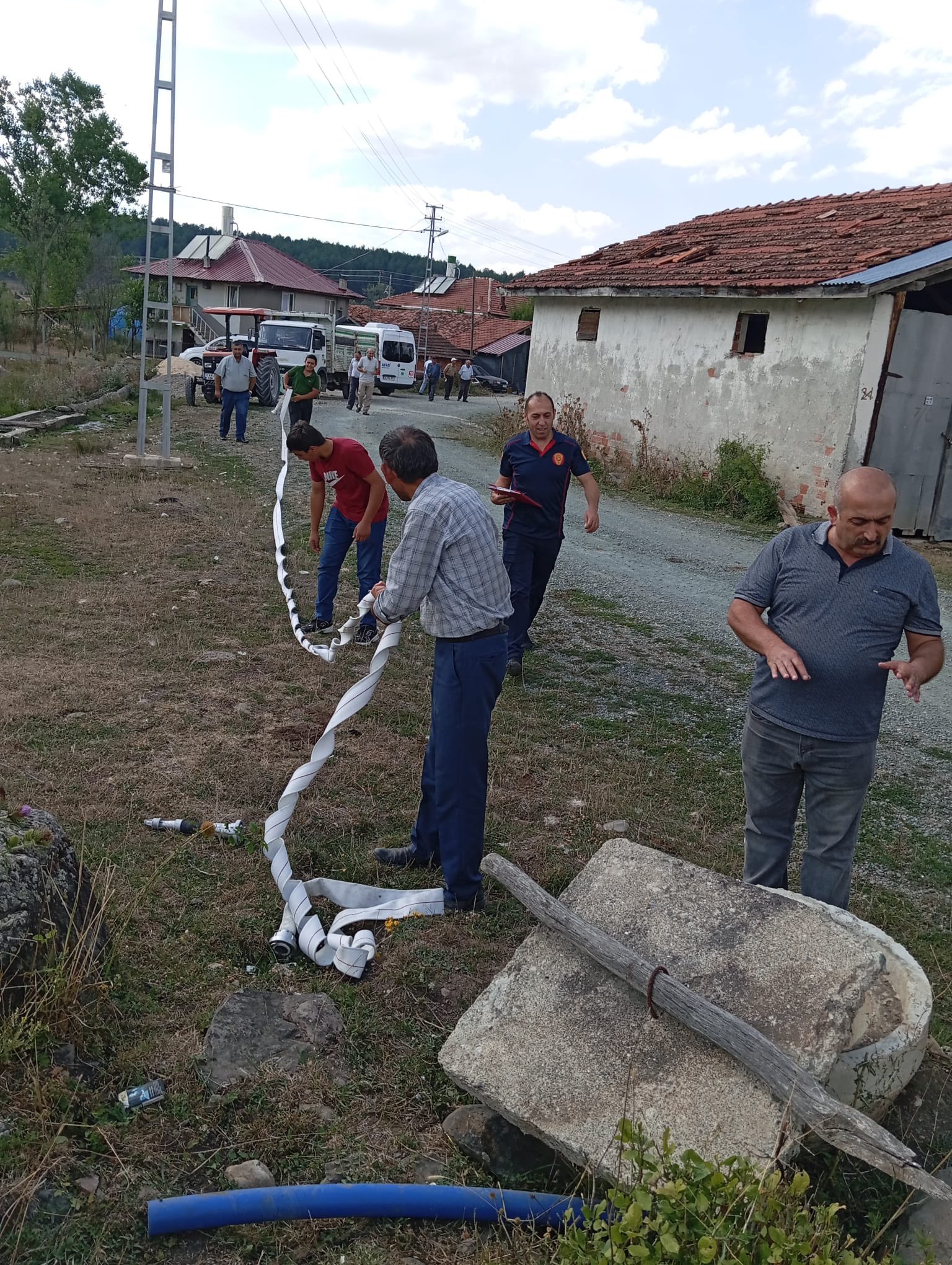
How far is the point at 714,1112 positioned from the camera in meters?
2.53

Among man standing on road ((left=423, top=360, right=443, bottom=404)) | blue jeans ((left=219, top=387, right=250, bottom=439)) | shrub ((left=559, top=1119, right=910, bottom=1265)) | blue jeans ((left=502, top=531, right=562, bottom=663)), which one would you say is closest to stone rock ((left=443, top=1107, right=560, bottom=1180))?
shrub ((left=559, top=1119, right=910, bottom=1265))

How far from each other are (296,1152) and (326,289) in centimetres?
5062

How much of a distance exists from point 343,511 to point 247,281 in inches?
1749

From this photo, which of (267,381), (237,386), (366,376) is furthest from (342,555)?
(267,381)

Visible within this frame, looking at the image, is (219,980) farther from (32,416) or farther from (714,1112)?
(32,416)

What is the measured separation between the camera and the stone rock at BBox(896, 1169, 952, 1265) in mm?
2377

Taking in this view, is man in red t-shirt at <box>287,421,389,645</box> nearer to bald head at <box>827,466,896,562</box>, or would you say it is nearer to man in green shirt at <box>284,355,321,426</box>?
bald head at <box>827,466,896,562</box>

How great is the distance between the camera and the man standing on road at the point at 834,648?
3141mm

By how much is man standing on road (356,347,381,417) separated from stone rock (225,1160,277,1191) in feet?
66.6

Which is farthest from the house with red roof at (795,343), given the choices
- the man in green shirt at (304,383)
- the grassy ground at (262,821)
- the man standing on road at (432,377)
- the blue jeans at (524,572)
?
the man standing on road at (432,377)

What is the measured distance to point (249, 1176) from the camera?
2.58 m

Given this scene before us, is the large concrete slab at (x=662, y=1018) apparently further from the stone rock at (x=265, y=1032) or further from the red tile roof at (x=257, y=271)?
the red tile roof at (x=257, y=271)

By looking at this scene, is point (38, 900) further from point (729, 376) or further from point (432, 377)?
point (432, 377)

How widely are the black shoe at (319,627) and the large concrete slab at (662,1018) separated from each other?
4479 mm
